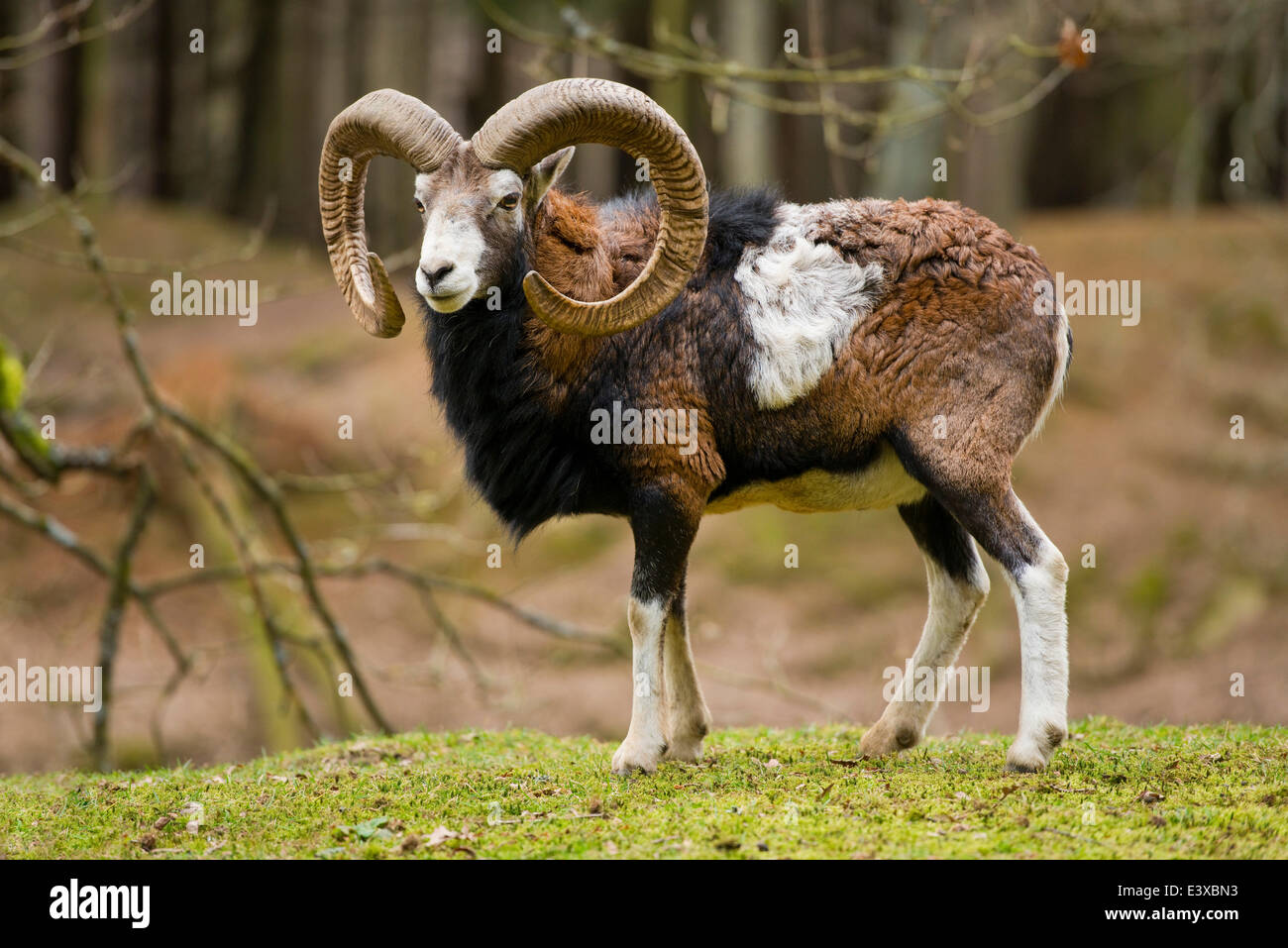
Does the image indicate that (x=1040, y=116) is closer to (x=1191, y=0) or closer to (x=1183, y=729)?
(x=1191, y=0)

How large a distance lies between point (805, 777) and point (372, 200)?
102ft

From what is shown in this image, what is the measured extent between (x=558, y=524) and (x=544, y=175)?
537 inches

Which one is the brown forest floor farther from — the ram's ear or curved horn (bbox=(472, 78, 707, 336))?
curved horn (bbox=(472, 78, 707, 336))

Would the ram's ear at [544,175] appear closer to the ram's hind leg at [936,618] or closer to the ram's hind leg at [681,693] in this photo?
the ram's hind leg at [681,693]

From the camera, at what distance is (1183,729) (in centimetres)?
970

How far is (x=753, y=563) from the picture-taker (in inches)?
807

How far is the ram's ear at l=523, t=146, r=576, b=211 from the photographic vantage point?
8.23m

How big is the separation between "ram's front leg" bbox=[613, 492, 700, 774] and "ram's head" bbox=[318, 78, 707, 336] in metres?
1.14
